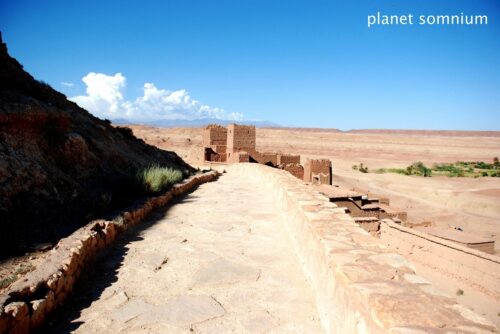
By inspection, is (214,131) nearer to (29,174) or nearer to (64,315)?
(29,174)

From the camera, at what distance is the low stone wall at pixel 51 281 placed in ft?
8.16

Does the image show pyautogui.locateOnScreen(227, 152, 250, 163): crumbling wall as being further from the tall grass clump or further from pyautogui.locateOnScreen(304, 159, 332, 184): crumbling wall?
the tall grass clump

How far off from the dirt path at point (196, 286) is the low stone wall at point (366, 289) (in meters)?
0.34

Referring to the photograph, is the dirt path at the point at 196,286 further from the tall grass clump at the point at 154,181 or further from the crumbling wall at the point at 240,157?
the crumbling wall at the point at 240,157

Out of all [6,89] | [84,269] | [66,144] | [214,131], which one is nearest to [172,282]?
[84,269]

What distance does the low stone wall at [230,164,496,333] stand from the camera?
6.05 ft

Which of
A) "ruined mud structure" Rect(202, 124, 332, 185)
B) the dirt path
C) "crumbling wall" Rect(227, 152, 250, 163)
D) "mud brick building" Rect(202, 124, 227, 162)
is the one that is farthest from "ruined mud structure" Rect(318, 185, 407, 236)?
"mud brick building" Rect(202, 124, 227, 162)

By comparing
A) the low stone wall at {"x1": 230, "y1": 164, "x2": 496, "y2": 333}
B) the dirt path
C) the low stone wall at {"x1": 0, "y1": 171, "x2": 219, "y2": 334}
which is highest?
the low stone wall at {"x1": 230, "y1": 164, "x2": 496, "y2": 333}

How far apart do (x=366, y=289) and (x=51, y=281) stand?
2.48 metres

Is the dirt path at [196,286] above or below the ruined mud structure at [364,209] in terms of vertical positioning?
above

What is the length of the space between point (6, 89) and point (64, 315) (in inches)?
221

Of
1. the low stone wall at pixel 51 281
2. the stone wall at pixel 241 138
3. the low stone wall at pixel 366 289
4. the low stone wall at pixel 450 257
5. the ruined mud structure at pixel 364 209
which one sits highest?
the stone wall at pixel 241 138

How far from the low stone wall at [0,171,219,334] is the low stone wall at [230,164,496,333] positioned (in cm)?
217

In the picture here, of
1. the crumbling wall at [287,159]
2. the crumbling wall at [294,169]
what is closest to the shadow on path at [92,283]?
the crumbling wall at [294,169]
